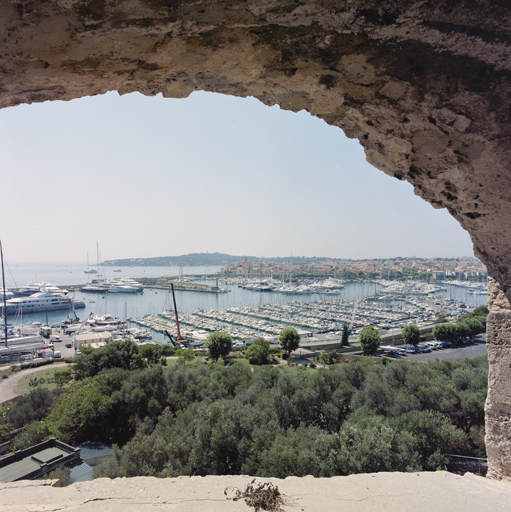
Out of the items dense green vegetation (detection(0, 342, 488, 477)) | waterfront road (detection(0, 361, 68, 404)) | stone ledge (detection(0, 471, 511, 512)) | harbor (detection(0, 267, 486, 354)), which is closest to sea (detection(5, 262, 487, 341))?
harbor (detection(0, 267, 486, 354))

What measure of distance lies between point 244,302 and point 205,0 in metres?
61.9

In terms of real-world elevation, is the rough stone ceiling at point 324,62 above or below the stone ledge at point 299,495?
above

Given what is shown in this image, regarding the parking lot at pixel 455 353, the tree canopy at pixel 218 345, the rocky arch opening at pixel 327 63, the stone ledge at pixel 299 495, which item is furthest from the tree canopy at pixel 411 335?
the rocky arch opening at pixel 327 63

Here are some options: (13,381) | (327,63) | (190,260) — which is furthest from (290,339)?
(190,260)

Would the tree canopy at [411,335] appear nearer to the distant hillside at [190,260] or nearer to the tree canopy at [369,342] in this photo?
the tree canopy at [369,342]

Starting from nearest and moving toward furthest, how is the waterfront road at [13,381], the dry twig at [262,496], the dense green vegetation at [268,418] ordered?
the dry twig at [262,496]
the dense green vegetation at [268,418]
the waterfront road at [13,381]

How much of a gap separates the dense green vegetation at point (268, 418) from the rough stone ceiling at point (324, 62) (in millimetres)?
7625

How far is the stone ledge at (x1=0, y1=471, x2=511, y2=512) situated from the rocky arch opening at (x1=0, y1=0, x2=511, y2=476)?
2.14m

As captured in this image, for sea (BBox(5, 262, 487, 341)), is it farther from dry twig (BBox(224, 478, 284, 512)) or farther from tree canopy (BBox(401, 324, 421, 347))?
dry twig (BBox(224, 478, 284, 512))

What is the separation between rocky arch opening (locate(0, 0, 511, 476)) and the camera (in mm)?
1908

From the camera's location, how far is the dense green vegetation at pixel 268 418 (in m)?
8.33

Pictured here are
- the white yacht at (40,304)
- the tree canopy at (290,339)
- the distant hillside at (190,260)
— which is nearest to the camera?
the tree canopy at (290,339)

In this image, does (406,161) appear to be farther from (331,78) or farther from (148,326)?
(148,326)

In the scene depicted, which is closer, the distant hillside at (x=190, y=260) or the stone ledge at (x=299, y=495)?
the stone ledge at (x=299, y=495)
